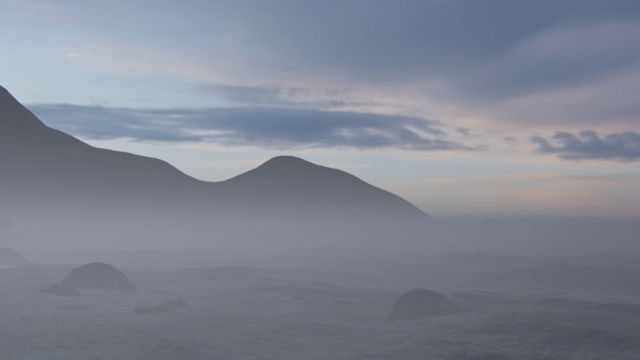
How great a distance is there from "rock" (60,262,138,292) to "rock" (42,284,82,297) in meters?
2.05

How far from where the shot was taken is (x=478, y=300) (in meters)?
67.2

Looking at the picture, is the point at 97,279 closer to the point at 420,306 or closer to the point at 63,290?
the point at 63,290

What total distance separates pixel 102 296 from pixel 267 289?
67.4 ft

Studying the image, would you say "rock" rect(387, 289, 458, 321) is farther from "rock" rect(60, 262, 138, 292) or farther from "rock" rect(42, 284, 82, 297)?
"rock" rect(60, 262, 138, 292)

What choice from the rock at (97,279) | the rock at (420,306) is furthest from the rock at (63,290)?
the rock at (420,306)

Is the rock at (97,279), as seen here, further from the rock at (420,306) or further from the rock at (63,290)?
the rock at (420,306)

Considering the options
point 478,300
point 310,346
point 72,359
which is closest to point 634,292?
point 478,300

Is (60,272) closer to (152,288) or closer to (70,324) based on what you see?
(152,288)

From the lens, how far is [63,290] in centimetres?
6650

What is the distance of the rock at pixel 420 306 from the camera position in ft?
187

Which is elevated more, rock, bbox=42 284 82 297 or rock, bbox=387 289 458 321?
rock, bbox=387 289 458 321

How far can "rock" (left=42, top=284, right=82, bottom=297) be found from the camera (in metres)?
65.7

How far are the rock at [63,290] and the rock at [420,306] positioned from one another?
30104 millimetres

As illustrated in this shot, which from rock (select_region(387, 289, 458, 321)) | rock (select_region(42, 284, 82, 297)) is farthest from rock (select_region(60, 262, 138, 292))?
rock (select_region(387, 289, 458, 321))
